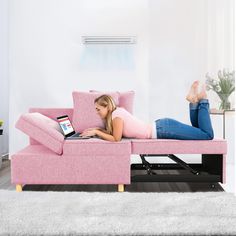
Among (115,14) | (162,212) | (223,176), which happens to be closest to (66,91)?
(115,14)

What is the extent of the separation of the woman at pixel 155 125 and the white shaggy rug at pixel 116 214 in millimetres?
1153

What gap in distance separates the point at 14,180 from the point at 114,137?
0.91m

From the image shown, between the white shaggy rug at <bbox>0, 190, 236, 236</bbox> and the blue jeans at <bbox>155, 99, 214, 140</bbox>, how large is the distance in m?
1.18

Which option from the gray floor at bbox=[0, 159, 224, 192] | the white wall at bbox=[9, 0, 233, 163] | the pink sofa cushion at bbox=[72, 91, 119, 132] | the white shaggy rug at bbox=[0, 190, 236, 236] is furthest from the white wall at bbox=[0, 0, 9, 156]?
the white shaggy rug at bbox=[0, 190, 236, 236]

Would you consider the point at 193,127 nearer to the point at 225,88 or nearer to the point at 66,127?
the point at 66,127

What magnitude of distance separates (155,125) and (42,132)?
40.0 inches

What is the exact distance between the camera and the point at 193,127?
12.0 feet

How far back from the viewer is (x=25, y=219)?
195 centimetres

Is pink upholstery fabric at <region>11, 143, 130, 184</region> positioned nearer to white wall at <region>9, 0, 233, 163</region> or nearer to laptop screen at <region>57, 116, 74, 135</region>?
laptop screen at <region>57, 116, 74, 135</region>

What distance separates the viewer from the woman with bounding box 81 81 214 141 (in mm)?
3619

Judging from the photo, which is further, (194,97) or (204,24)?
(204,24)

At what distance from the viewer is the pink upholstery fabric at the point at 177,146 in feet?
11.5

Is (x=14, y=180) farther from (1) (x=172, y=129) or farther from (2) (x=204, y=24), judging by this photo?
(2) (x=204, y=24)

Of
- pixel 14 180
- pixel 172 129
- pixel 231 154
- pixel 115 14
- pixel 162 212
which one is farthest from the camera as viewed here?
pixel 115 14
